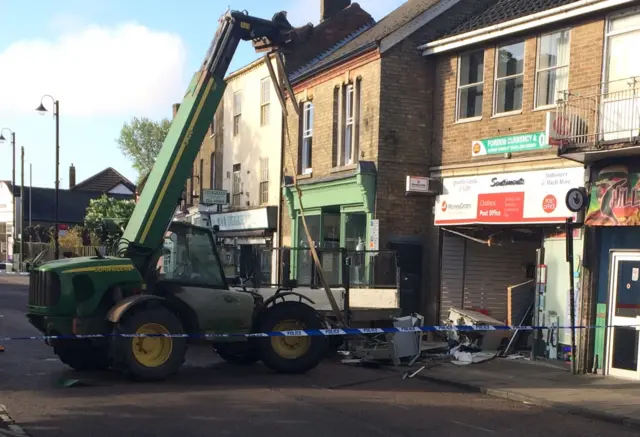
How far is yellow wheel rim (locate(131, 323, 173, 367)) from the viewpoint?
32.9 ft

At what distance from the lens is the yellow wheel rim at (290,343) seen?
11.4 m

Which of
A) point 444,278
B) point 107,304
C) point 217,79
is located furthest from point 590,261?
point 107,304

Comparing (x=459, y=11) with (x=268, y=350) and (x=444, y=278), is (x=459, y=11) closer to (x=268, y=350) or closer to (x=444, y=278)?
(x=444, y=278)

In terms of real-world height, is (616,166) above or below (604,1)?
below

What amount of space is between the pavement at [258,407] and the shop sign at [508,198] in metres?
4.32

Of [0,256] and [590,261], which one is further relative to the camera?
[0,256]

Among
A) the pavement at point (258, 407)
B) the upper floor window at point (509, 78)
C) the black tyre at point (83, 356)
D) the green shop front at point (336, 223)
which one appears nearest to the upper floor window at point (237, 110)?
the green shop front at point (336, 223)

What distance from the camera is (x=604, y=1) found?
1278 centimetres

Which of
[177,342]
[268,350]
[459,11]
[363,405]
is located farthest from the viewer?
[459,11]

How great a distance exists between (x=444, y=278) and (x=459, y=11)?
21.6 ft

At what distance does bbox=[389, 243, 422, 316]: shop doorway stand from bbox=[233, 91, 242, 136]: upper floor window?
12.0m

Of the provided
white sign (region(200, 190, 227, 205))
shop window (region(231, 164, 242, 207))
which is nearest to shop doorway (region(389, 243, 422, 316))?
white sign (region(200, 190, 227, 205))

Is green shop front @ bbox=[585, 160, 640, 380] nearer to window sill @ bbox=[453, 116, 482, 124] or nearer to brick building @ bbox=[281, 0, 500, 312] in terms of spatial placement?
window sill @ bbox=[453, 116, 482, 124]

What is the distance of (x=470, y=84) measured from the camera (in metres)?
16.1
